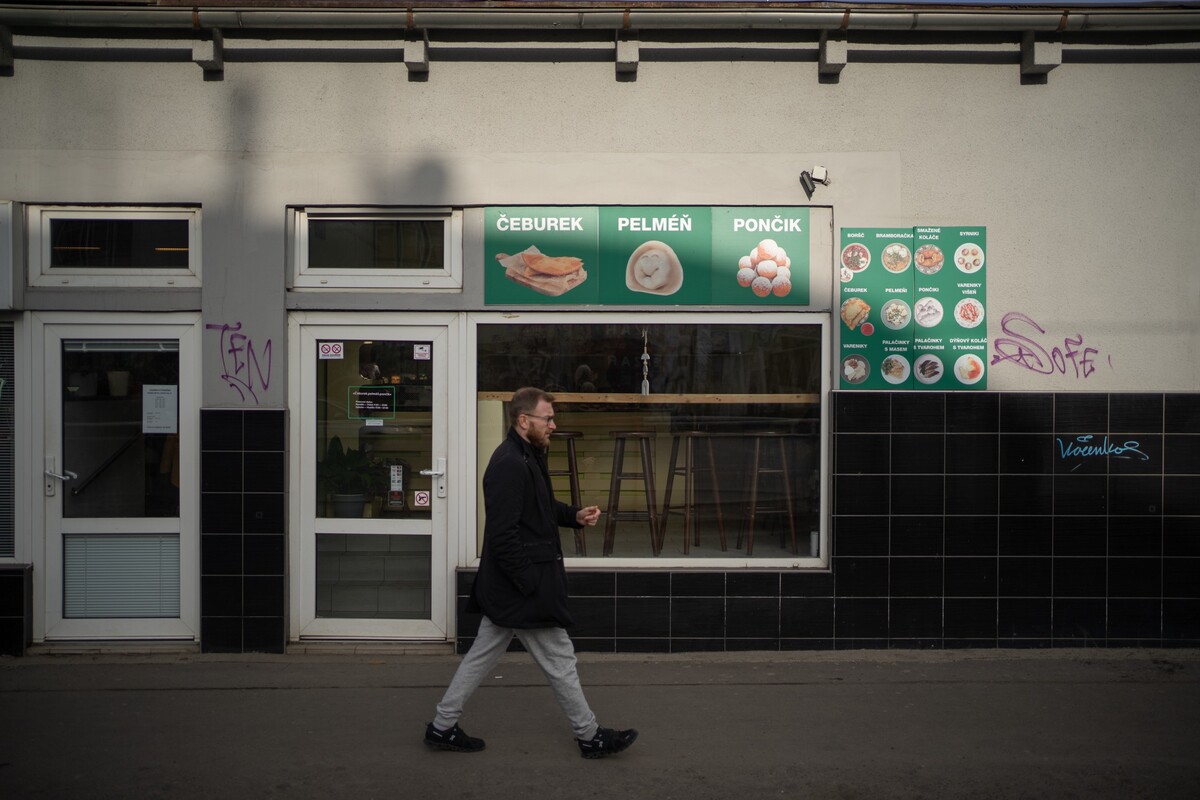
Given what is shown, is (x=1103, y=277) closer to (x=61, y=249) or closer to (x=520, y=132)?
(x=520, y=132)

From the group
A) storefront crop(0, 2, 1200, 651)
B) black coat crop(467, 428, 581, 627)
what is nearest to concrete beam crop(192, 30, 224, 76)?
storefront crop(0, 2, 1200, 651)

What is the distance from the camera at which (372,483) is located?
294 inches

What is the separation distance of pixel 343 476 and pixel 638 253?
245 centimetres

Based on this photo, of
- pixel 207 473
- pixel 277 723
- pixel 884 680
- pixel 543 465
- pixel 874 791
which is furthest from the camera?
pixel 207 473

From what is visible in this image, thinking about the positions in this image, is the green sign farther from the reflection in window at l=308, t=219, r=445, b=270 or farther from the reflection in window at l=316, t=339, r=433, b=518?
the reflection in window at l=316, t=339, r=433, b=518

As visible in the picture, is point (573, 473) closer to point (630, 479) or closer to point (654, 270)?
point (630, 479)

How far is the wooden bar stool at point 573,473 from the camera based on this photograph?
7570 mm

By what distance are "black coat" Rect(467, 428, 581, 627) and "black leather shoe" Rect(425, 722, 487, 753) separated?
0.65 meters

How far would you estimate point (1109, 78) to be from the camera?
7277 millimetres

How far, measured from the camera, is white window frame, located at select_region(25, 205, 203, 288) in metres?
7.27

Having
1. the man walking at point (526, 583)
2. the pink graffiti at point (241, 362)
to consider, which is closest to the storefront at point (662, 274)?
the pink graffiti at point (241, 362)

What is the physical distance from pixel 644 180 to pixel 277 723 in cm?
394

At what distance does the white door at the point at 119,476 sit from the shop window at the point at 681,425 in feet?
6.40

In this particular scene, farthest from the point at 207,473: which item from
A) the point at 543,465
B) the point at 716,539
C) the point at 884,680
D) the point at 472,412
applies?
the point at 884,680
